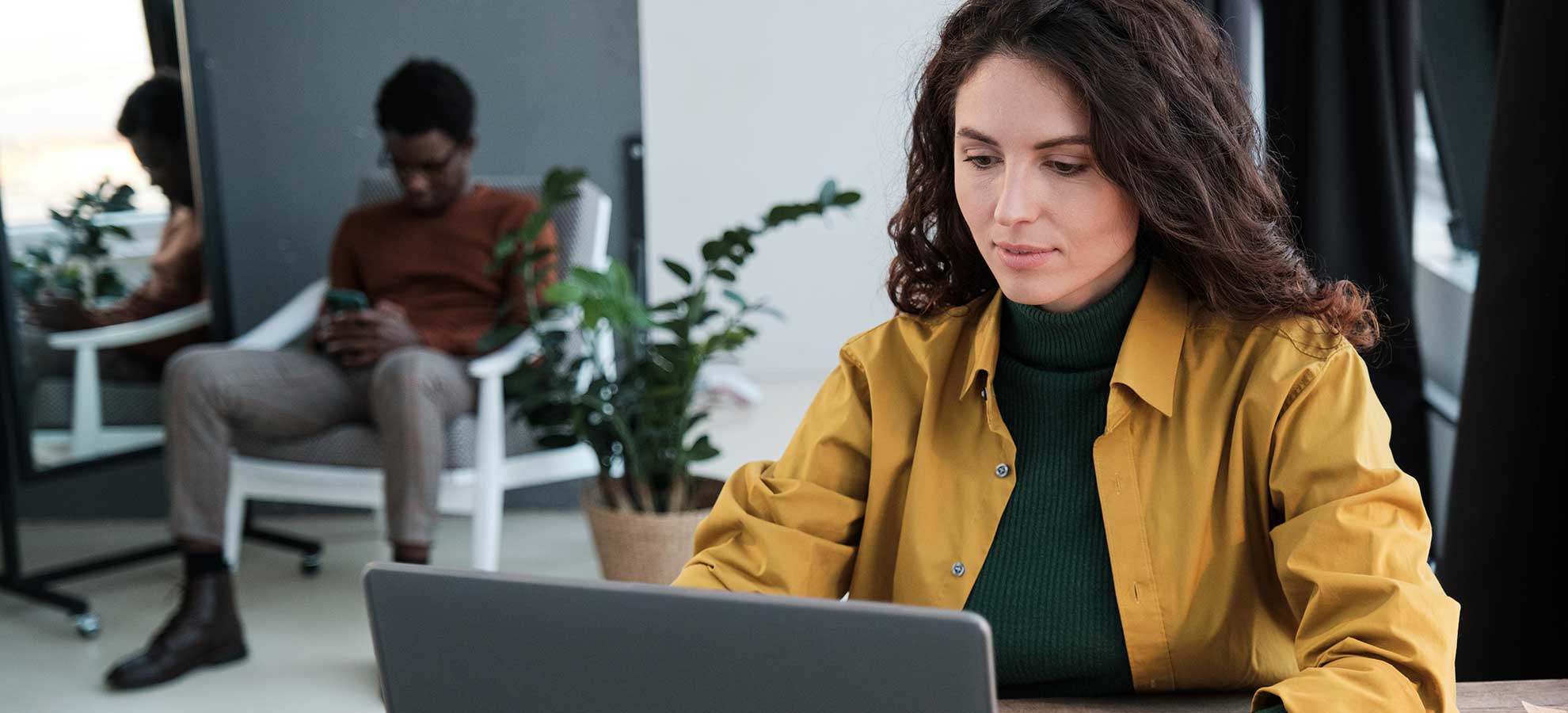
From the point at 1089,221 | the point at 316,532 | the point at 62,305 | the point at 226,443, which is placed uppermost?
the point at 1089,221

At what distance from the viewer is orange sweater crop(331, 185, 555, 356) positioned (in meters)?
3.14

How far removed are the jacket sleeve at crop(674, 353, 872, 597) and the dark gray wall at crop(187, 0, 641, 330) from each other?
2483mm

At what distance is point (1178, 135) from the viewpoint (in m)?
1.04

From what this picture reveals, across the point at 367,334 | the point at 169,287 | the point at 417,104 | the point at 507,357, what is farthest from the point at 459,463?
the point at 169,287

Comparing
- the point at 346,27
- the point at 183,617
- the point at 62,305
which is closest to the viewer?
the point at 183,617

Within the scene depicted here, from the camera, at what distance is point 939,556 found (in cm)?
112

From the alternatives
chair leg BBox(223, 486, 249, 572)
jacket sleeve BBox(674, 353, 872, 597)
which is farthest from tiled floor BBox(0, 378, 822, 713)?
jacket sleeve BBox(674, 353, 872, 597)

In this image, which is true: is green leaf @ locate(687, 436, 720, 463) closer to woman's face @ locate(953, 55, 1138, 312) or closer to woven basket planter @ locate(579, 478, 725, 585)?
woven basket planter @ locate(579, 478, 725, 585)

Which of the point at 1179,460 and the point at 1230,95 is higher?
the point at 1230,95

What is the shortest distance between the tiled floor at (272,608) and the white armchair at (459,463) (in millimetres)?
232

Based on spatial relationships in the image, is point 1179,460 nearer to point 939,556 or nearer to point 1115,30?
point 939,556

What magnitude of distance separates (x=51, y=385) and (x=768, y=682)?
9.61ft

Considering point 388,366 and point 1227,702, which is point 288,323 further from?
point 1227,702

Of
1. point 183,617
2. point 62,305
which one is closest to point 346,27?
point 62,305
